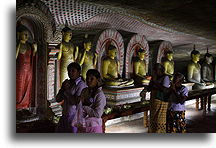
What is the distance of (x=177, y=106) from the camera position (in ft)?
8.41

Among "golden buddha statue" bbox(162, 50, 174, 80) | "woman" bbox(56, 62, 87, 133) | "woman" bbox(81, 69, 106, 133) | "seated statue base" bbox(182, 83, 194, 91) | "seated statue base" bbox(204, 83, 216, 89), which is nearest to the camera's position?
"woman" bbox(81, 69, 106, 133)

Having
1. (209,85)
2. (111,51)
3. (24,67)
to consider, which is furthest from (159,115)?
(24,67)

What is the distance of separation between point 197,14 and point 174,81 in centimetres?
97

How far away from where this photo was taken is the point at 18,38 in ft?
7.95

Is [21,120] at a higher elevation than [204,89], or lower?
lower

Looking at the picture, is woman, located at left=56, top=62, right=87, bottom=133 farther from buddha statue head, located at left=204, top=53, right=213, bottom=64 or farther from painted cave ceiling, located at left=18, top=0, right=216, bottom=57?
buddha statue head, located at left=204, top=53, right=213, bottom=64

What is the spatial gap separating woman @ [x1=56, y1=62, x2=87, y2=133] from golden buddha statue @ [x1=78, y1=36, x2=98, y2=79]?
58 centimetres

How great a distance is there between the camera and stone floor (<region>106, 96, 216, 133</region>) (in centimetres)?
273

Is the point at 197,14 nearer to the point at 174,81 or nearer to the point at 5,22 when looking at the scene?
the point at 174,81

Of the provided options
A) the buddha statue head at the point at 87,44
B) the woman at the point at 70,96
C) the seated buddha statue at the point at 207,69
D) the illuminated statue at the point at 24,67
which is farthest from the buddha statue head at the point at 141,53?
the illuminated statue at the point at 24,67

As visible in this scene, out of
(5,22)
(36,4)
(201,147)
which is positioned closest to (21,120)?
(5,22)

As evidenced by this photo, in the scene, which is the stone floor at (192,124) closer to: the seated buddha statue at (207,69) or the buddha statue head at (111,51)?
the seated buddha statue at (207,69)

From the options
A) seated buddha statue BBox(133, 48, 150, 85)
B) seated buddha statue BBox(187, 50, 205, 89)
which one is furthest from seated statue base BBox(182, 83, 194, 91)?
seated buddha statue BBox(133, 48, 150, 85)

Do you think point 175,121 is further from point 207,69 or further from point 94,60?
point 94,60
